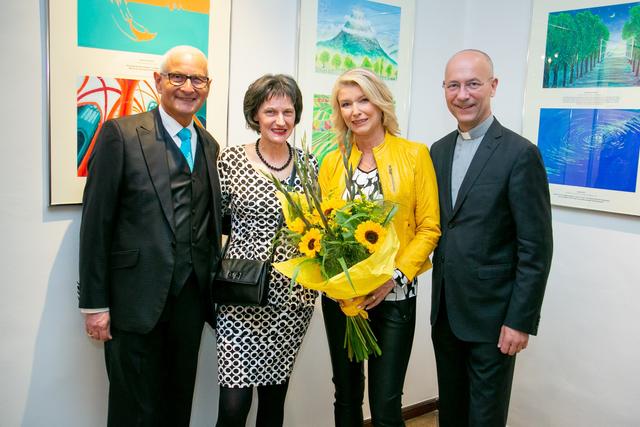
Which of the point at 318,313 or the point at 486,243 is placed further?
the point at 318,313

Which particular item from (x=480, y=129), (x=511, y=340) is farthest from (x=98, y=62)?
(x=511, y=340)

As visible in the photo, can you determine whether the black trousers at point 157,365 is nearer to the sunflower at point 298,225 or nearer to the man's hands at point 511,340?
the sunflower at point 298,225

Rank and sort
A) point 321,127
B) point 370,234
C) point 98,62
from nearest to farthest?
1. point 370,234
2. point 98,62
3. point 321,127

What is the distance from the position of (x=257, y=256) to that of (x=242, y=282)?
13 cm

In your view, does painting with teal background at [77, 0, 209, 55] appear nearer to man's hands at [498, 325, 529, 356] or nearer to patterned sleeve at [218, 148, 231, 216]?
patterned sleeve at [218, 148, 231, 216]

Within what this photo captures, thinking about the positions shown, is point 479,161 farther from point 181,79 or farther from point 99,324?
point 99,324

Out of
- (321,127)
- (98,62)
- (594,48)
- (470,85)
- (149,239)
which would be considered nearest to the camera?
(149,239)

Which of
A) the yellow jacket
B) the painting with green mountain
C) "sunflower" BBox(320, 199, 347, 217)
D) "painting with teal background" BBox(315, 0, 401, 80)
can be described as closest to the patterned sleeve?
the yellow jacket

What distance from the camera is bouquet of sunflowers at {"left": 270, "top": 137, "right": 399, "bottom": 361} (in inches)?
71.2

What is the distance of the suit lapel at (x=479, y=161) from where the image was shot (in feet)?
6.64

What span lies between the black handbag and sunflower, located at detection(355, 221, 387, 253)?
1.47ft

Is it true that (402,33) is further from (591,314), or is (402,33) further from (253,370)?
(253,370)

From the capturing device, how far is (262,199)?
212cm

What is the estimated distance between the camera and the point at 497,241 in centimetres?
201
